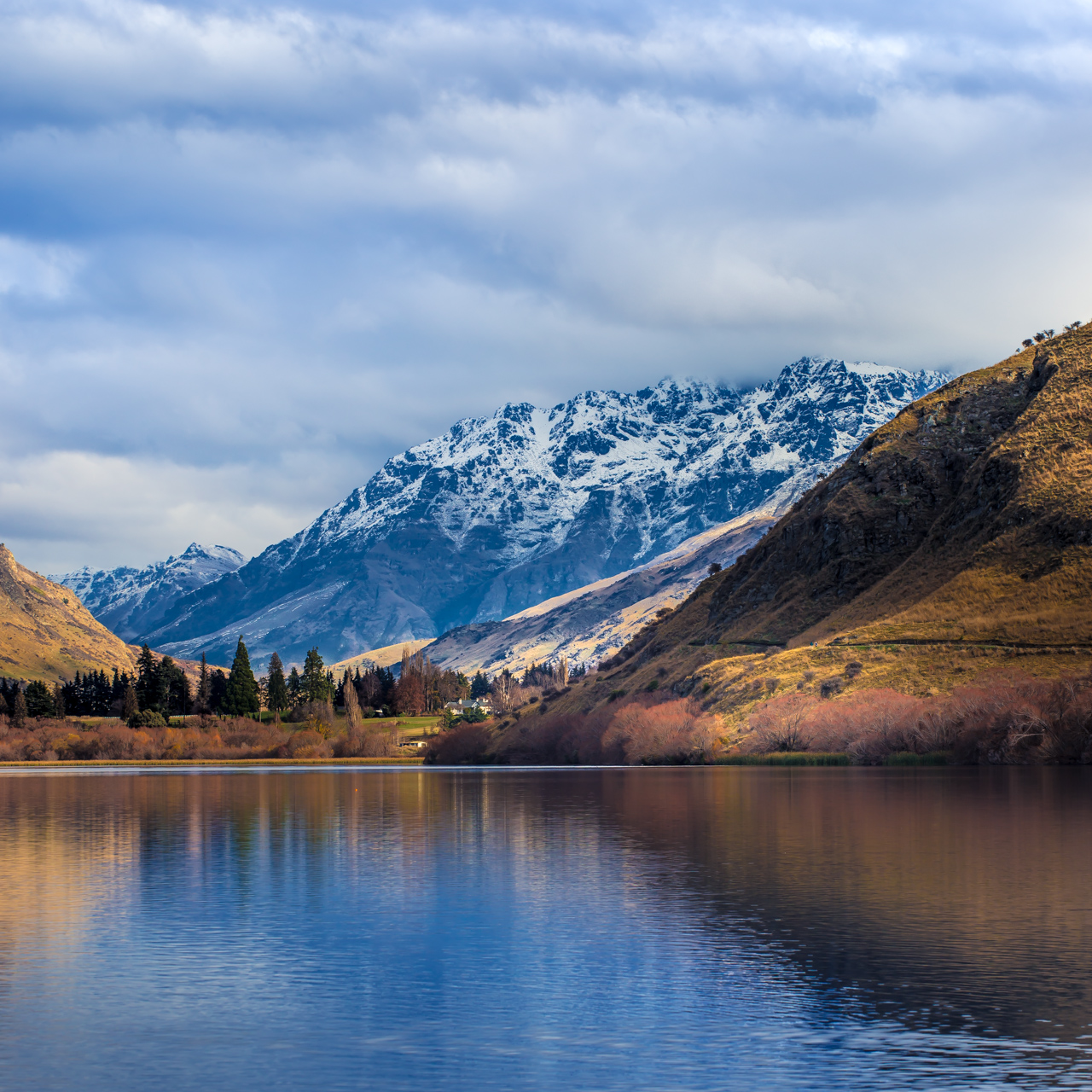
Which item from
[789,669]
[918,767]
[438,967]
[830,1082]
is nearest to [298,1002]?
[438,967]

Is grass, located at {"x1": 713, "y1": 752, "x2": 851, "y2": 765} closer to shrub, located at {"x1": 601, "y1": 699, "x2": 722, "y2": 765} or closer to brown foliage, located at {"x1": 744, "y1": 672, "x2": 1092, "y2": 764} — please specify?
Answer: brown foliage, located at {"x1": 744, "y1": 672, "x2": 1092, "y2": 764}

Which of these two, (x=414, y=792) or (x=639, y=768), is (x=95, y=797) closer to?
(x=414, y=792)

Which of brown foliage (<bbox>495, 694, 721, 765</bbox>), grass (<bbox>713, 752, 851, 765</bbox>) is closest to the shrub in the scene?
brown foliage (<bbox>495, 694, 721, 765</bbox>)

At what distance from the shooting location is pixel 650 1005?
27234 millimetres

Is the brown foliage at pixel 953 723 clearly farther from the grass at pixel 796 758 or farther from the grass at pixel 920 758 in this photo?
the grass at pixel 796 758

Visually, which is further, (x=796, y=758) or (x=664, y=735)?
(x=664, y=735)

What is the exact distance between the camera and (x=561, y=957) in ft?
107

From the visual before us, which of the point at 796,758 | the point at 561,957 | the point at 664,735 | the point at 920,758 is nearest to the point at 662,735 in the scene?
the point at 664,735

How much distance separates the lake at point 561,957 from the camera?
23219 mm

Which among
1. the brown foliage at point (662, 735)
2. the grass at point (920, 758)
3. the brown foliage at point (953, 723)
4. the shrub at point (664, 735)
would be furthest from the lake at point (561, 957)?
the brown foliage at point (662, 735)

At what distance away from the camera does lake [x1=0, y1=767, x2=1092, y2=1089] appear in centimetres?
2322

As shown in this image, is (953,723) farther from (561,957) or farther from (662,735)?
(561,957)

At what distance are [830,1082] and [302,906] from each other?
932 inches

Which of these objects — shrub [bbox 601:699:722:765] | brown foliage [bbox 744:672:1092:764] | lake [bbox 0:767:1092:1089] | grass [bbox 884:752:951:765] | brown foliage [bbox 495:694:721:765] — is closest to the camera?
lake [bbox 0:767:1092:1089]
